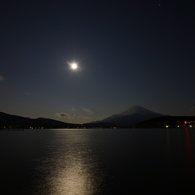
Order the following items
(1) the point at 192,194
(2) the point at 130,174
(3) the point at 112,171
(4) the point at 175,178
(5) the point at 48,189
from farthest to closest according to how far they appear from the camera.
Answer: (3) the point at 112,171
(2) the point at 130,174
(4) the point at 175,178
(5) the point at 48,189
(1) the point at 192,194

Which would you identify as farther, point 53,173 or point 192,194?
point 53,173

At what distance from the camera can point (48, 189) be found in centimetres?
1667

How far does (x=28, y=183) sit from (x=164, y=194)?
38.7 feet

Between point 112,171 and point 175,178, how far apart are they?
22.7 feet

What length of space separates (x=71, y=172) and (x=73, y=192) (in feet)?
25.8

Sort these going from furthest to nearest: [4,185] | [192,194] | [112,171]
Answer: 1. [112,171]
2. [4,185]
3. [192,194]

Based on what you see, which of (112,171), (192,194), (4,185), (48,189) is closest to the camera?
(192,194)

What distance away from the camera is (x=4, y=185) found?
18.2m

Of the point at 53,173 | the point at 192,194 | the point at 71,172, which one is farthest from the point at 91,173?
the point at 192,194

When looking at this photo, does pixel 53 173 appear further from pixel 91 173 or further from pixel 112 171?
pixel 112 171

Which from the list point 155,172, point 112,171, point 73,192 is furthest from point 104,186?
point 155,172

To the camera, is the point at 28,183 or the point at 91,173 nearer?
the point at 28,183

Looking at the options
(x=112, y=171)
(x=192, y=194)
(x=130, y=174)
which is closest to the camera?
(x=192, y=194)

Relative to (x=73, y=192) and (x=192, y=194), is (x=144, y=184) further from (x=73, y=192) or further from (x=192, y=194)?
(x=73, y=192)
